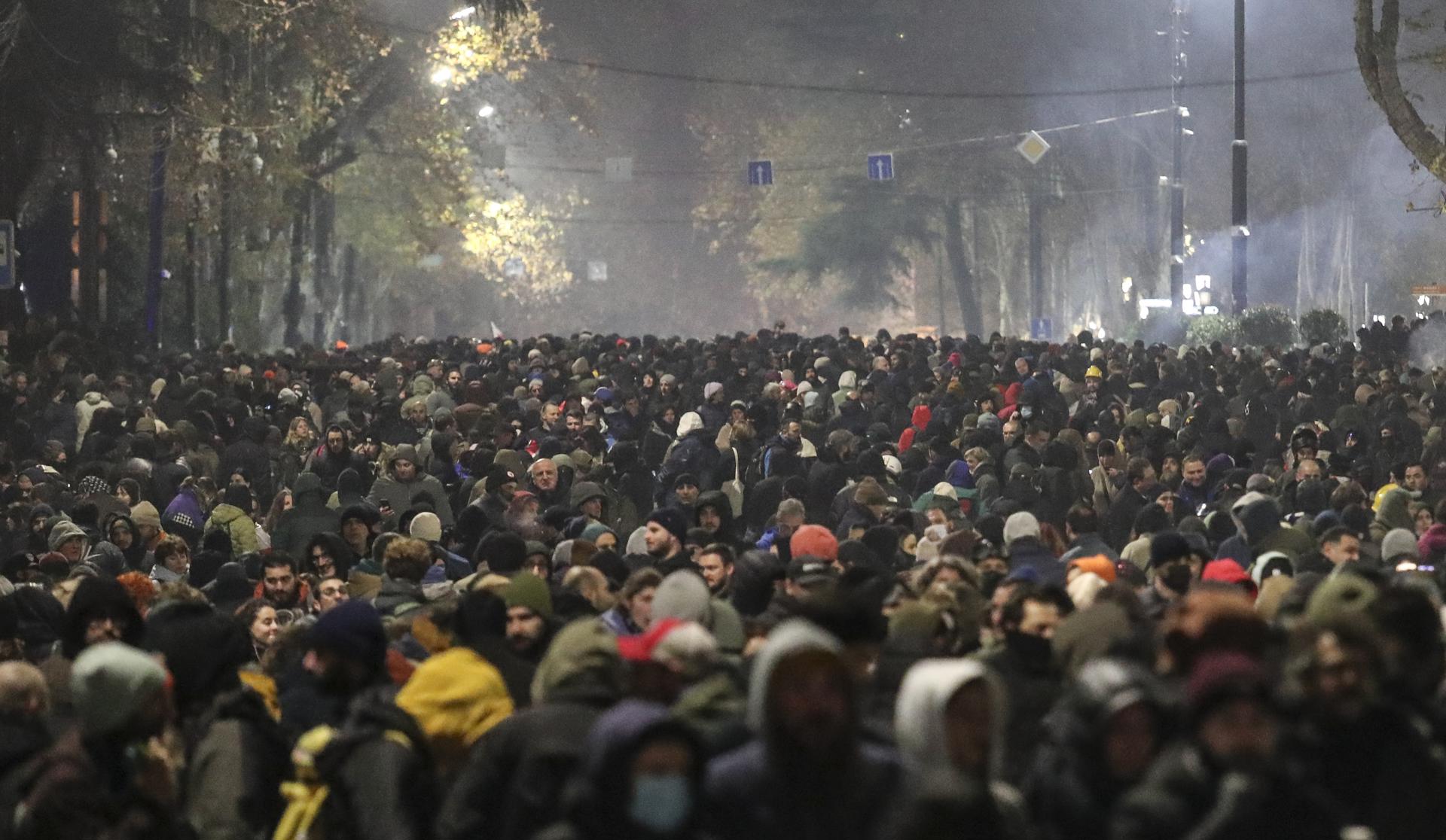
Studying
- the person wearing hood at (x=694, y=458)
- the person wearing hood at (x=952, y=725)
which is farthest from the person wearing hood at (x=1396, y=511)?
the person wearing hood at (x=952, y=725)

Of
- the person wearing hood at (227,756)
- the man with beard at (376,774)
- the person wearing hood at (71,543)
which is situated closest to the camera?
the man with beard at (376,774)

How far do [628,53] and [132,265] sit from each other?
53788 millimetres

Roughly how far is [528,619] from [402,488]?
8.05m

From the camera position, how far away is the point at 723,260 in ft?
313

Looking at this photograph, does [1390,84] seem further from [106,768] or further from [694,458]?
[106,768]

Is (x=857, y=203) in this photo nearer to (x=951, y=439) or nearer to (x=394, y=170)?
(x=394, y=170)

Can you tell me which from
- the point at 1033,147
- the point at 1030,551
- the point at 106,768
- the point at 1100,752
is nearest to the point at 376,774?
the point at 106,768

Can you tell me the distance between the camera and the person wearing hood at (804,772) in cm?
504

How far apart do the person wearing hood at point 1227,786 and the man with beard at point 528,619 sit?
125 inches

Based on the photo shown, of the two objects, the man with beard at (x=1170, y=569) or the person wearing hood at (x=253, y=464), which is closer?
the man with beard at (x=1170, y=569)

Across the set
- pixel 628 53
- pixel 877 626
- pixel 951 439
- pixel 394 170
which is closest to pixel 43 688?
pixel 877 626

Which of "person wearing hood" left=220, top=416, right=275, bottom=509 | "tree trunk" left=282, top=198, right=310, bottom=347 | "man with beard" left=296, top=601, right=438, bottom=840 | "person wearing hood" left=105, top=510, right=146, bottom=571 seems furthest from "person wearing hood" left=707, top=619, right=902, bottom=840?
"tree trunk" left=282, top=198, right=310, bottom=347

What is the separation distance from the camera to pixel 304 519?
14.8 metres

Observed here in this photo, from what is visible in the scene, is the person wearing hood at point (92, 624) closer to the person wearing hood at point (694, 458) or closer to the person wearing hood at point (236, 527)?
the person wearing hood at point (236, 527)
